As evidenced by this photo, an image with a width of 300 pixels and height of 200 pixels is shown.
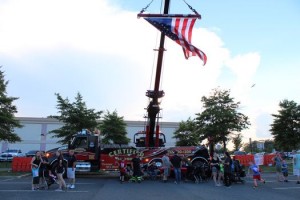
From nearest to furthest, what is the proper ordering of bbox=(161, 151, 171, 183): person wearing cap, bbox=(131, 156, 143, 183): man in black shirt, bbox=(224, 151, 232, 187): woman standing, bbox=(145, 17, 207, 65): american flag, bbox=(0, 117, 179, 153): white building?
bbox=(224, 151, 232, 187): woman standing < bbox=(161, 151, 171, 183): person wearing cap < bbox=(131, 156, 143, 183): man in black shirt < bbox=(145, 17, 207, 65): american flag < bbox=(0, 117, 179, 153): white building

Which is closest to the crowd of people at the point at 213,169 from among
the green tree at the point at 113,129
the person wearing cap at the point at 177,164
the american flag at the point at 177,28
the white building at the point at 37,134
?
the person wearing cap at the point at 177,164

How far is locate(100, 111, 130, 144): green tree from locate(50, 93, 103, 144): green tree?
297 inches

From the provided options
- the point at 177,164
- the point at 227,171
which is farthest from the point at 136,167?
the point at 227,171

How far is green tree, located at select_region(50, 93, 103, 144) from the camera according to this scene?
36.8m

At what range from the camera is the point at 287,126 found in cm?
4409

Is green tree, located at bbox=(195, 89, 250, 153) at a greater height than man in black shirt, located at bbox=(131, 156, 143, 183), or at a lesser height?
greater

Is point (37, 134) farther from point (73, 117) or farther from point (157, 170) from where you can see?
point (157, 170)

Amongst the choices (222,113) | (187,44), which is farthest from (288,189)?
(222,113)

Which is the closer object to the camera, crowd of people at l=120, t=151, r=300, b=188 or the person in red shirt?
crowd of people at l=120, t=151, r=300, b=188

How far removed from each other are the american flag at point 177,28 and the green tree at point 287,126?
2731 centimetres

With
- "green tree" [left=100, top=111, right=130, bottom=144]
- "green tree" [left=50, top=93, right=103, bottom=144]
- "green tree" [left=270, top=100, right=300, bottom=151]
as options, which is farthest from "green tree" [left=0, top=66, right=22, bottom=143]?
"green tree" [left=270, top=100, right=300, bottom=151]

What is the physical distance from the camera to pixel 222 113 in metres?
40.1

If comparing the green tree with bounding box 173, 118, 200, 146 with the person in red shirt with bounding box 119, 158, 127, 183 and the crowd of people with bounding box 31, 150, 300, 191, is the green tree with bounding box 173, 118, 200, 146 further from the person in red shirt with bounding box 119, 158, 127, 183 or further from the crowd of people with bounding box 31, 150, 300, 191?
the person in red shirt with bounding box 119, 158, 127, 183

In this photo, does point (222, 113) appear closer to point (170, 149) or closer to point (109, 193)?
point (170, 149)
